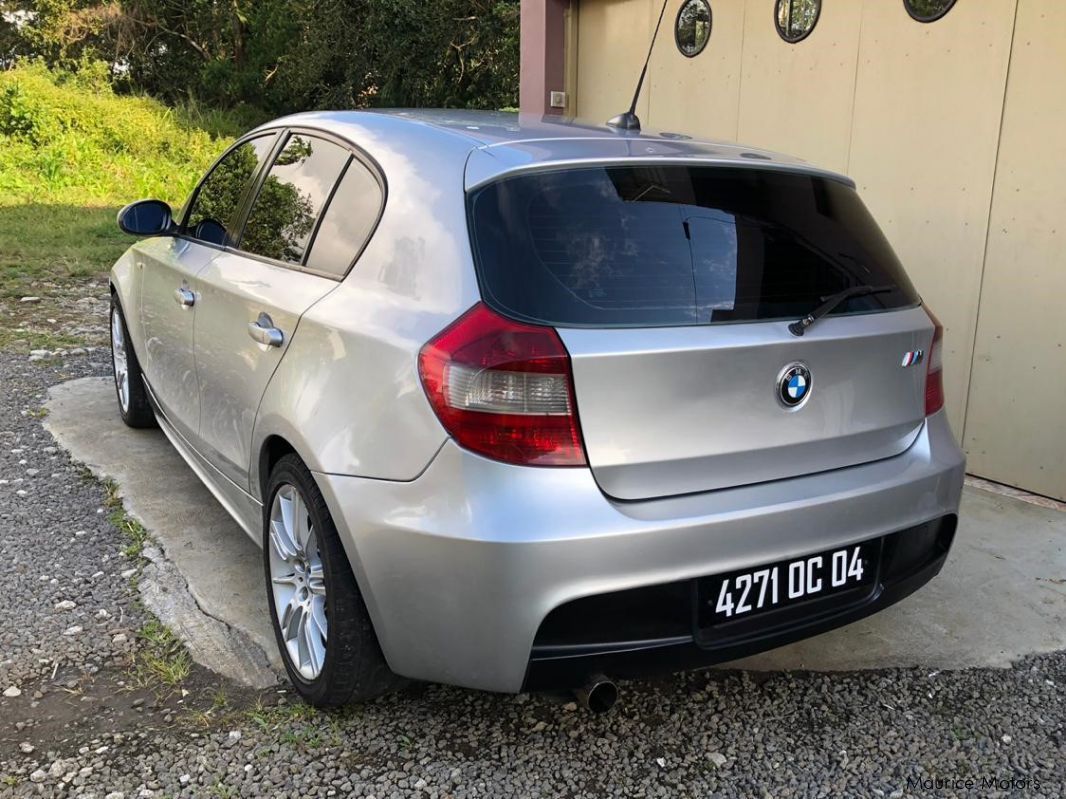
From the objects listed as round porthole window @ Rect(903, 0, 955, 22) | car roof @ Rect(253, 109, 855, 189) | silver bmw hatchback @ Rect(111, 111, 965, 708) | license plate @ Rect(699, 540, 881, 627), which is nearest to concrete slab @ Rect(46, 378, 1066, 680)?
silver bmw hatchback @ Rect(111, 111, 965, 708)

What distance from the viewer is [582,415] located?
1.97 metres

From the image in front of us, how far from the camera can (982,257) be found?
14.3 feet

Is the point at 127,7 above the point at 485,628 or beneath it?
above

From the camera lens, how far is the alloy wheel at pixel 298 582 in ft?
8.04

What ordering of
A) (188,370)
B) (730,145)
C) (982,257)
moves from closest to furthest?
1. (730,145)
2. (188,370)
3. (982,257)

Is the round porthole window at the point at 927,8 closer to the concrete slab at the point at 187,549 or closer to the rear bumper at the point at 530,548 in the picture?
the rear bumper at the point at 530,548

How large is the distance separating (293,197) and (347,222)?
514 millimetres

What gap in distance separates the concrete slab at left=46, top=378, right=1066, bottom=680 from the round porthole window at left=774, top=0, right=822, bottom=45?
257 cm

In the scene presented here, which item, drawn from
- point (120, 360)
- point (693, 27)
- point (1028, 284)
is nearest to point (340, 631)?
point (120, 360)

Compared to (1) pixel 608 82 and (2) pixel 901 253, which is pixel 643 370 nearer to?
(2) pixel 901 253

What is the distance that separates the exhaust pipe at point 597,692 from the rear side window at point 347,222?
1.20 m

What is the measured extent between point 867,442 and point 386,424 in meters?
1.19

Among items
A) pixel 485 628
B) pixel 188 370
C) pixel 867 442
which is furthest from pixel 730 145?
pixel 188 370

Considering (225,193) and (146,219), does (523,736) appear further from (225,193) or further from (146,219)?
(146,219)
